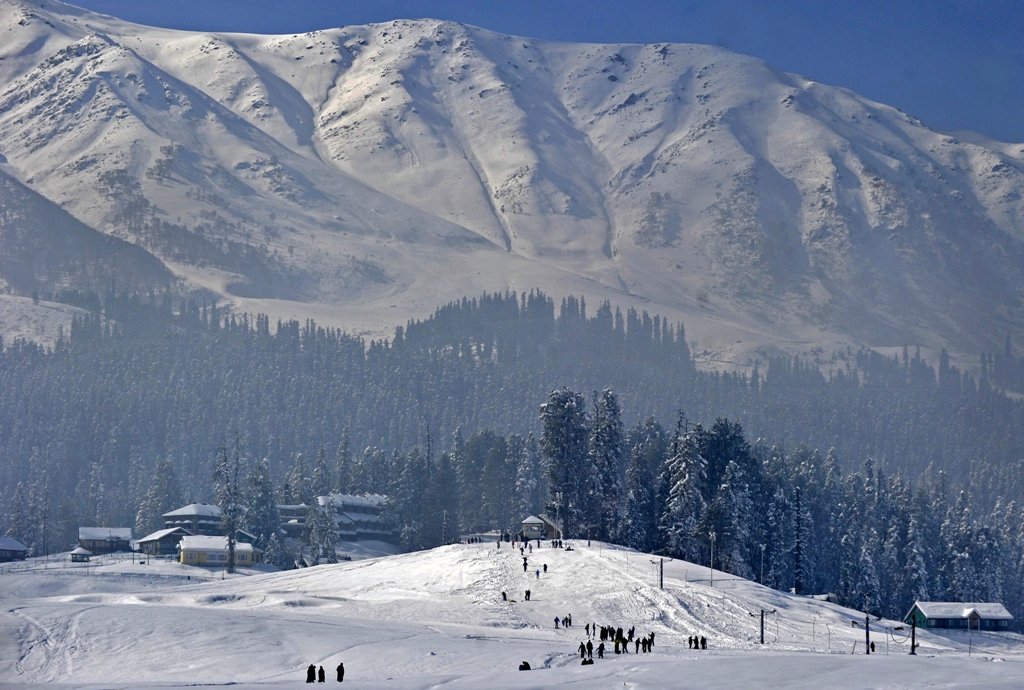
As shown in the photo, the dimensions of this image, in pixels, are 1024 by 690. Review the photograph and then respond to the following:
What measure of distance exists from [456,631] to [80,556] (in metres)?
81.3

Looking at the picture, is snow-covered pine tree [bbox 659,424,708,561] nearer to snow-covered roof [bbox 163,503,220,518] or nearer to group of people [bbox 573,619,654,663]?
group of people [bbox 573,619,654,663]

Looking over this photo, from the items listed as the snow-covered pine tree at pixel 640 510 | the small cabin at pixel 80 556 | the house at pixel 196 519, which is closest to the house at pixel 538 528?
the snow-covered pine tree at pixel 640 510

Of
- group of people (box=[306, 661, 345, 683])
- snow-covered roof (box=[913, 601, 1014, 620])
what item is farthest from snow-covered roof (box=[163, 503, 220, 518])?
group of people (box=[306, 661, 345, 683])

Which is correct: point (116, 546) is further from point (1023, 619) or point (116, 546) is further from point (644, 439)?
point (1023, 619)

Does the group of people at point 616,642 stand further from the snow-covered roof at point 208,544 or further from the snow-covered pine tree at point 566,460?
the snow-covered roof at point 208,544

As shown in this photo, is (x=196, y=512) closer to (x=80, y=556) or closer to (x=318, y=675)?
(x=80, y=556)

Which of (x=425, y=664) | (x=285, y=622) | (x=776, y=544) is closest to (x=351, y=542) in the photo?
(x=776, y=544)

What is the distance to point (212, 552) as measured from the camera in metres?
167

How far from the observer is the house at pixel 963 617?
469ft

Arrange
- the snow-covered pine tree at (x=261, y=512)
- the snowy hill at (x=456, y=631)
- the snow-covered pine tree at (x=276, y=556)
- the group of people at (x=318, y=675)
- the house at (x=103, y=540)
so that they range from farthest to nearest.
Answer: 1. the house at (x=103, y=540)
2. the snow-covered pine tree at (x=261, y=512)
3. the snow-covered pine tree at (x=276, y=556)
4. the snowy hill at (x=456, y=631)
5. the group of people at (x=318, y=675)

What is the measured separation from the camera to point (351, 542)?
192 metres

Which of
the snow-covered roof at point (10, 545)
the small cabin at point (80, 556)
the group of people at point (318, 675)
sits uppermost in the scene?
the snow-covered roof at point (10, 545)

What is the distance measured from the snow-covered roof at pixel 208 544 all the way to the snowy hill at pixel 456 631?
25643 mm

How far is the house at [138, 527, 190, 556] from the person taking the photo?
17962cm
